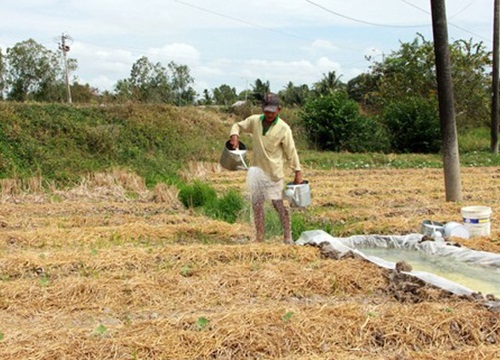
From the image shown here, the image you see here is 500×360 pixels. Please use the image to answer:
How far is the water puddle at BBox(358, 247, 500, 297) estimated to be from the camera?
4359 mm

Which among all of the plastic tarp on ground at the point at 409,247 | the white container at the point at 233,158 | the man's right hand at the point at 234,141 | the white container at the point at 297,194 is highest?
the man's right hand at the point at 234,141

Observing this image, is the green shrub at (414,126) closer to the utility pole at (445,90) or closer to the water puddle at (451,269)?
the utility pole at (445,90)

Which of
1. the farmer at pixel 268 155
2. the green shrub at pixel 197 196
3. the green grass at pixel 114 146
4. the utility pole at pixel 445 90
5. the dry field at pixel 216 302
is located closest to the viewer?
the dry field at pixel 216 302

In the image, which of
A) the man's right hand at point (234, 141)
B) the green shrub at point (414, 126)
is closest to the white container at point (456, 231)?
the man's right hand at point (234, 141)

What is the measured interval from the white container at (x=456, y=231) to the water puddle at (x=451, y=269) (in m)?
0.64

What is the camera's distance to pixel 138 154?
16.5 meters

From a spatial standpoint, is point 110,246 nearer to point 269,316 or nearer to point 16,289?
point 16,289

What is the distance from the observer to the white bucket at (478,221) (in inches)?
230

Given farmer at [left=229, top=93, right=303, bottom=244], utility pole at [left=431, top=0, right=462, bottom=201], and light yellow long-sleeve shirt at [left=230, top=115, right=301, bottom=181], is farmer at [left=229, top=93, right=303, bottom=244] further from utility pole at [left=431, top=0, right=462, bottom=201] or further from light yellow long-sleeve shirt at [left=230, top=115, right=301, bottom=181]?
utility pole at [left=431, top=0, right=462, bottom=201]

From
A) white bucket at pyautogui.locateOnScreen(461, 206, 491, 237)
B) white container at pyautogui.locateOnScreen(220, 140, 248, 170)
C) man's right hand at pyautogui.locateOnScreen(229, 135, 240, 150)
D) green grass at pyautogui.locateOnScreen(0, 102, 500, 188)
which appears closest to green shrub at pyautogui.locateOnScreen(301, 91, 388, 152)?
green grass at pyautogui.locateOnScreen(0, 102, 500, 188)

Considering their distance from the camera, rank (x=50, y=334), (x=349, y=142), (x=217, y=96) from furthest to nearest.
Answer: (x=217, y=96)
(x=349, y=142)
(x=50, y=334)

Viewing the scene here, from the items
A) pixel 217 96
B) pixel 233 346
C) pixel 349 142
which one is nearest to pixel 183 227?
pixel 233 346

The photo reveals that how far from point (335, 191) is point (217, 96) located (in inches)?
1201

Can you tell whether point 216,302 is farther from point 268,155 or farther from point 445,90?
point 445,90
